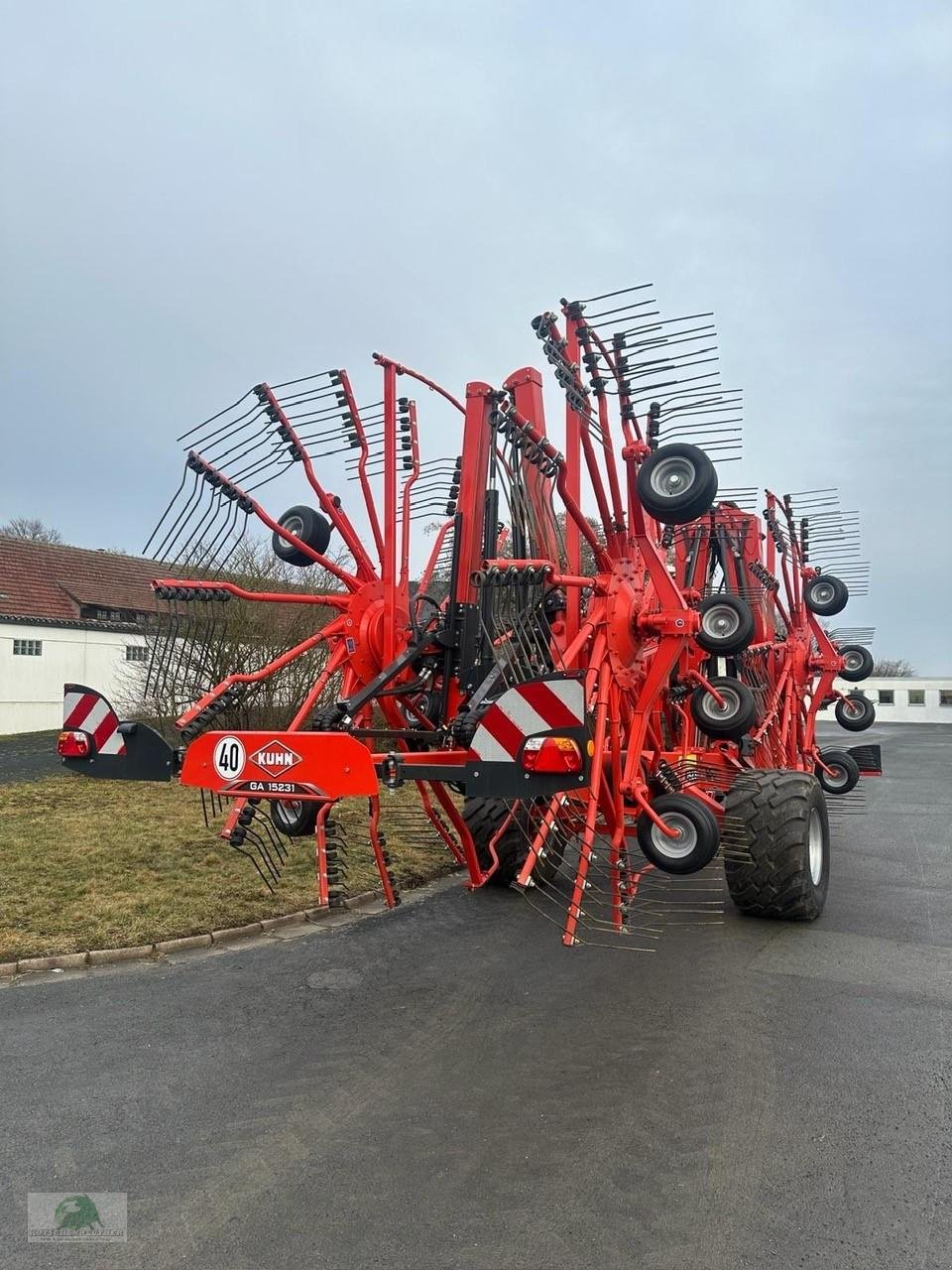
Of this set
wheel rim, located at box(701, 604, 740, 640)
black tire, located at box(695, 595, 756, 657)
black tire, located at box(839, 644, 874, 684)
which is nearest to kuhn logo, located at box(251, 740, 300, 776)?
black tire, located at box(695, 595, 756, 657)

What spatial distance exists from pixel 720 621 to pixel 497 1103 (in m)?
4.86

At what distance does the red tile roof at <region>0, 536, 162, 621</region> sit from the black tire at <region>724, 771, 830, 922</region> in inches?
783

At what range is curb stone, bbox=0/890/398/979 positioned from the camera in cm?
529

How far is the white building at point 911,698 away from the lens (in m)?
50.3

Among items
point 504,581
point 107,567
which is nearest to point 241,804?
point 504,581

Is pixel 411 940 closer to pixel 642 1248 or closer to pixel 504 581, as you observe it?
pixel 504 581

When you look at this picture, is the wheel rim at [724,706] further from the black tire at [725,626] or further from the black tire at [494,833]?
the black tire at [494,833]

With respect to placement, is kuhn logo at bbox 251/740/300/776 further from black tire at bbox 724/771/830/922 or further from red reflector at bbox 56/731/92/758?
black tire at bbox 724/771/830/922

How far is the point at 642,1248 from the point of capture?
2701mm

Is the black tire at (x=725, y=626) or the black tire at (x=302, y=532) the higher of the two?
the black tire at (x=302, y=532)

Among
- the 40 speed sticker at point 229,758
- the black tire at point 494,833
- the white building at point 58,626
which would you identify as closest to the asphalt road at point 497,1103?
the black tire at point 494,833

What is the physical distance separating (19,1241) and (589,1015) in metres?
2.76

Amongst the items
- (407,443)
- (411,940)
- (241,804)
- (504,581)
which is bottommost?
(411,940)

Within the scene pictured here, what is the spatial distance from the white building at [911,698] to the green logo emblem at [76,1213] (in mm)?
51416
